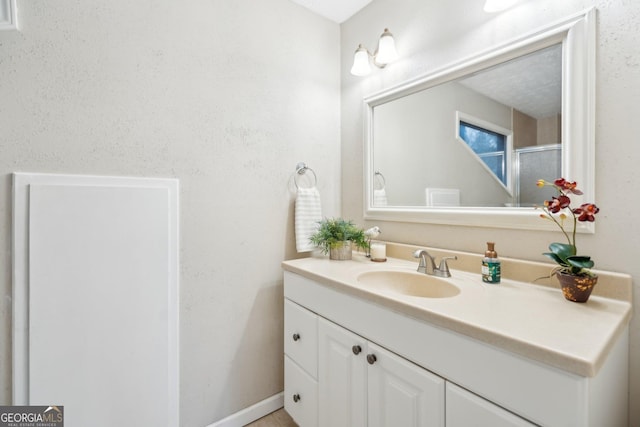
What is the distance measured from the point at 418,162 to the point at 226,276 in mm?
Result: 1149

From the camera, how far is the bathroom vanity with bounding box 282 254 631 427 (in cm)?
61

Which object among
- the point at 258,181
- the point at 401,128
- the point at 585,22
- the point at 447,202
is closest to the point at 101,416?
the point at 258,181

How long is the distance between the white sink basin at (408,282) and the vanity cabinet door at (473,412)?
0.42 m

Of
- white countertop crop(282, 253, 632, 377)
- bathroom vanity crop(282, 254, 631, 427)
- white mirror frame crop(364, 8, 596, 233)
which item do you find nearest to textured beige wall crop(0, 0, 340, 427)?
bathroom vanity crop(282, 254, 631, 427)

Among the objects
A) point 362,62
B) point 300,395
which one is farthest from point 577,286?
point 362,62

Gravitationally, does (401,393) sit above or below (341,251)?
below

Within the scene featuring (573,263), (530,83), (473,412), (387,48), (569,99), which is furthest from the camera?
(387,48)

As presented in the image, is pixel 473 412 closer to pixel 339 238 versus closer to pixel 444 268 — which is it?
pixel 444 268

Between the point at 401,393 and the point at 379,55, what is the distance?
4.98 feet

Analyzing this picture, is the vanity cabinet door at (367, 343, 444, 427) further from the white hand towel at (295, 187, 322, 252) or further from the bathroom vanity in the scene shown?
the white hand towel at (295, 187, 322, 252)

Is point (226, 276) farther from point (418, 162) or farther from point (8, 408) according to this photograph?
point (418, 162)

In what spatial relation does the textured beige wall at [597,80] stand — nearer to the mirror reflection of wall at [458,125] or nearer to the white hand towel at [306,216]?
the mirror reflection of wall at [458,125]

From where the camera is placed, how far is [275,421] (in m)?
1.53

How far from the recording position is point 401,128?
1.58m
